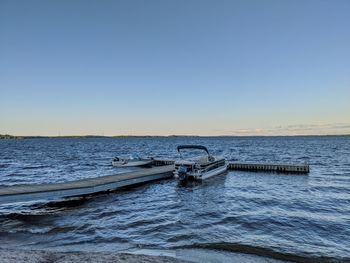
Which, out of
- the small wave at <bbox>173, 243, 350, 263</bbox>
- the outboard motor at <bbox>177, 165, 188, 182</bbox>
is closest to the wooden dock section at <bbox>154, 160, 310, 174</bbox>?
the outboard motor at <bbox>177, 165, 188, 182</bbox>

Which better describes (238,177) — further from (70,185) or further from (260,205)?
(70,185)

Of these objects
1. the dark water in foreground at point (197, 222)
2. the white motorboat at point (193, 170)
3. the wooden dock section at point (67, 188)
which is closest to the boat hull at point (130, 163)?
the white motorboat at point (193, 170)

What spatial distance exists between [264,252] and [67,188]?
12772mm

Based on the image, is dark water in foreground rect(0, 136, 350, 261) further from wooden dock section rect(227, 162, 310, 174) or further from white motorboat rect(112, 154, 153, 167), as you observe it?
white motorboat rect(112, 154, 153, 167)

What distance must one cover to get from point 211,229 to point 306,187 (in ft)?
49.1

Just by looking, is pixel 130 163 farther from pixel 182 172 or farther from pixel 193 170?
pixel 193 170

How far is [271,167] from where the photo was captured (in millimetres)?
35656

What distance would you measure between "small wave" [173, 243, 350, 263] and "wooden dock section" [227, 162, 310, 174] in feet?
82.3

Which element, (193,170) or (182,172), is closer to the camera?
(182,172)

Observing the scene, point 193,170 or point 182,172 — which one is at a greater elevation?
point 193,170

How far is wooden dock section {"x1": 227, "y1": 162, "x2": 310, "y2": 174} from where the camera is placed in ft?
112

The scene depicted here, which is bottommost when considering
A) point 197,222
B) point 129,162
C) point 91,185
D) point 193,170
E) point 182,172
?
point 197,222

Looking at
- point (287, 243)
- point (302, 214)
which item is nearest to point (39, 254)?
point (287, 243)

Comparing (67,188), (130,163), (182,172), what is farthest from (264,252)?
(130,163)
